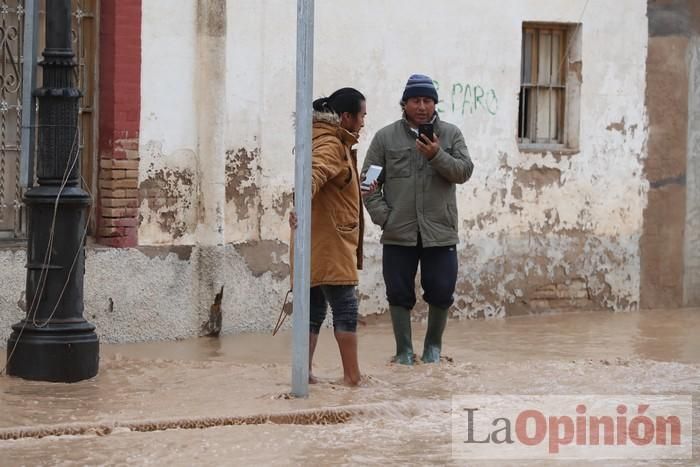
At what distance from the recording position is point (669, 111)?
525 inches

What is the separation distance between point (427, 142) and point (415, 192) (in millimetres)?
384

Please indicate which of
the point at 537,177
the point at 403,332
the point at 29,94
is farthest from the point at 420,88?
the point at 537,177

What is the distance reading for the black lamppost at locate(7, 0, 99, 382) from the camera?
27.1 feet

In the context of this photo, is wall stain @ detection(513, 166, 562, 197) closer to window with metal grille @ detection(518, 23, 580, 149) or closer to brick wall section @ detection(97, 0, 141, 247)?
window with metal grille @ detection(518, 23, 580, 149)

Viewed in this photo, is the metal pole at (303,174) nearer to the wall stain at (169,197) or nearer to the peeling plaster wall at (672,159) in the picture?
the wall stain at (169,197)

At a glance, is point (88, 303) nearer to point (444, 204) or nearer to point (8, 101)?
point (8, 101)

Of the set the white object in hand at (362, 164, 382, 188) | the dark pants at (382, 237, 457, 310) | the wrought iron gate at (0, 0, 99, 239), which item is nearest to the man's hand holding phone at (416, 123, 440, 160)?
the white object in hand at (362, 164, 382, 188)

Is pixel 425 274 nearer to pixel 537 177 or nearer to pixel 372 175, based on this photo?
pixel 372 175

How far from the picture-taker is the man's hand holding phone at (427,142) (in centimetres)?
908

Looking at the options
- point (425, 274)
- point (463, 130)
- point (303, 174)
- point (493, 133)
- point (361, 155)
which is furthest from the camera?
point (493, 133)

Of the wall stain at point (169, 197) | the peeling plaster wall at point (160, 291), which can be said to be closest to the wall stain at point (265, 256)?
the peeling plaster wall at point (160, 291)

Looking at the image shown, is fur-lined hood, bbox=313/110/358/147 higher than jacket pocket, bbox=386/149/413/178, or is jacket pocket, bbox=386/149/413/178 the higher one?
fur-lined hood, bbox=313/110/358/147

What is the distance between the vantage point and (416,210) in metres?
9.28

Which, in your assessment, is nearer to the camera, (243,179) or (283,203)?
(243,179)
